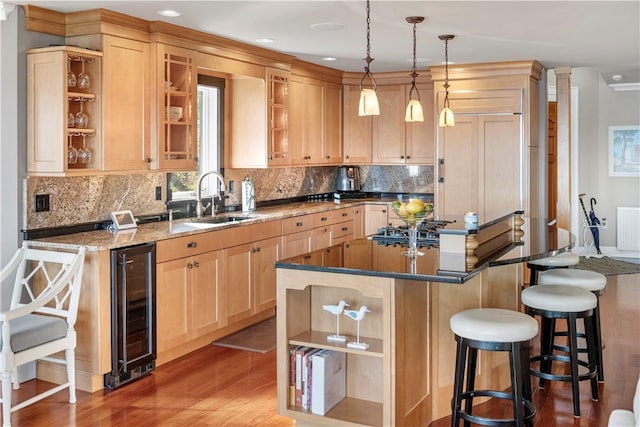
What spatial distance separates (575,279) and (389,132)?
3.69 metres

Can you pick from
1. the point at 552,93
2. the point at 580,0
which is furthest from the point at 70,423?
the point at 552,93

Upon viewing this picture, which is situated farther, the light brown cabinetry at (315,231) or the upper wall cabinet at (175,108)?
the light brown cabinetry at (315,231)

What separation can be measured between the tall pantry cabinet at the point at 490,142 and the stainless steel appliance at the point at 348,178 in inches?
49.3

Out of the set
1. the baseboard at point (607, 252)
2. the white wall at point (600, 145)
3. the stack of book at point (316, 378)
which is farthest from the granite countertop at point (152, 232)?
the white wall at point (600, 145)

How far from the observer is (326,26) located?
4.80 meters

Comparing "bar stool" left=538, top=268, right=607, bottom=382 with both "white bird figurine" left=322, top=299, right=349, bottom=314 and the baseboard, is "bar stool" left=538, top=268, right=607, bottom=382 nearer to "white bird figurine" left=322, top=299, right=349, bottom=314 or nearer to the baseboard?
"white bird figurine" left=322, top=299, right=349, bottom=314

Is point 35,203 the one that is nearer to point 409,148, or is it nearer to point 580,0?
point 580,0

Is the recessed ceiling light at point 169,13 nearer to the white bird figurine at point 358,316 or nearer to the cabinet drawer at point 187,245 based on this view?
the cabinet drawer at point 187,245

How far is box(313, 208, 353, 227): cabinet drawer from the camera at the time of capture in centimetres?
645

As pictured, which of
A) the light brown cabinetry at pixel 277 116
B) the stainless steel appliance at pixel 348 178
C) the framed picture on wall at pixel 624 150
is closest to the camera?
the light brown cabinetry at pixel 277 116

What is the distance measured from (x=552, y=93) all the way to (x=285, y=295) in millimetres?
7587

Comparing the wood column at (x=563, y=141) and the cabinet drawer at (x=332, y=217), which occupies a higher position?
the wood column at (x=563, y=141)

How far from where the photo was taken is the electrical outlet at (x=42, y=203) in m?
4.25

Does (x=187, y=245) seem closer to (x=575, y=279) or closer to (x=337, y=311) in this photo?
(x=337, y=311)
